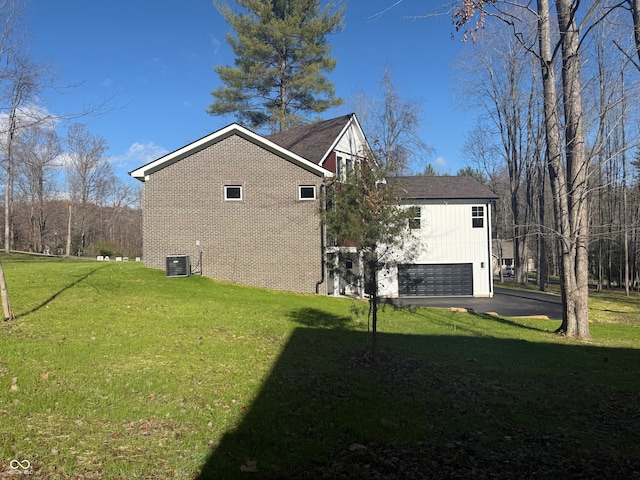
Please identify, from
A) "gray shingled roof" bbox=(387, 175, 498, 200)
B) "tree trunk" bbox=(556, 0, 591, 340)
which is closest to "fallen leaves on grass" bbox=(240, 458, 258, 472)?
"tree trunk" bbox=(556, 0, 591, 340)

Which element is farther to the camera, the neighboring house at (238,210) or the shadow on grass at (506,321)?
the neighboring house at (238,210)

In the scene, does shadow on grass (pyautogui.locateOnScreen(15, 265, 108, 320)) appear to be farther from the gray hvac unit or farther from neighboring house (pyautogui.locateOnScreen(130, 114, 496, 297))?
neighboring house (pyautogui.locateOnScreen(130, 114, 496, 297))

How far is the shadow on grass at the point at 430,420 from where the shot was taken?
13.1 feet

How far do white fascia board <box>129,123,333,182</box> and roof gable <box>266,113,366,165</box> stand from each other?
3.96 feet

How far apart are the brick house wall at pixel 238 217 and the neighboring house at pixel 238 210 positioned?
0.04 meters

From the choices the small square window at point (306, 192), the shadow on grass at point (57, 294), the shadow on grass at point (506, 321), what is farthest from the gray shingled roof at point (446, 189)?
the shadow on grass at point (57, 294)

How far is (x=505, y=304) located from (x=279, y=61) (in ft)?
71.5

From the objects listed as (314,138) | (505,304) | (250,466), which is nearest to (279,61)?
(314,138)

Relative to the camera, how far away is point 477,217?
88.3ft

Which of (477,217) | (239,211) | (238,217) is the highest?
(477,217)

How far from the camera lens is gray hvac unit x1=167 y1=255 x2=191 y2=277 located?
1830 cm

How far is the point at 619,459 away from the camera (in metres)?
4.18

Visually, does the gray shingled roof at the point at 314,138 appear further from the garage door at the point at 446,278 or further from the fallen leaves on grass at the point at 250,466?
the fallen leaves on grass at the point at 250,466

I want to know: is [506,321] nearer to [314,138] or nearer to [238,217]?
[238,217]
